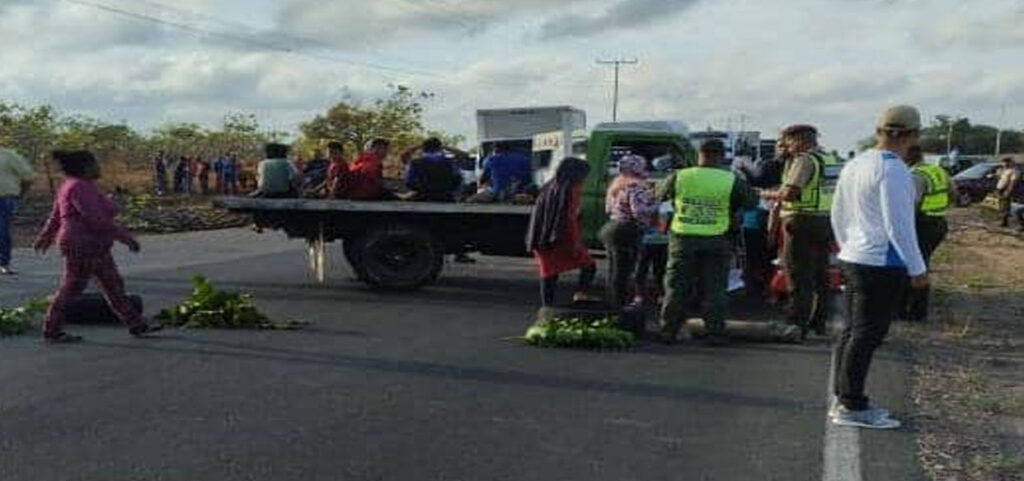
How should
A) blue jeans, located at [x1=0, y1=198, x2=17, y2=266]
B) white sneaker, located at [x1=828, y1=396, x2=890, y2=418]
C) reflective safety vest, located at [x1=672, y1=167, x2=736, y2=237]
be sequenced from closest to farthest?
white sneaker, located at [x1=828, y1=396, x2=890, y2=418], reflective safety vest, located at [x1=672, y1=167, x2=736, y2=237], blue jeans, located at [x1=0, y1=198, x2=17, y2=266]

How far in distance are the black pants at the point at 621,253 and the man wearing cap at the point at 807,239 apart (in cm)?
137

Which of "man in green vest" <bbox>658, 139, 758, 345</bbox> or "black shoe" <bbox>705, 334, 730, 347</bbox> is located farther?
"black shoe" <bbox>705, 334, 730, 347</bbox>

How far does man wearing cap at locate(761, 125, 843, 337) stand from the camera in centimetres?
933

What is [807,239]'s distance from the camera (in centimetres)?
940

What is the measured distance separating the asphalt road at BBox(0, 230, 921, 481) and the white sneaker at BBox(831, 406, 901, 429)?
12cm

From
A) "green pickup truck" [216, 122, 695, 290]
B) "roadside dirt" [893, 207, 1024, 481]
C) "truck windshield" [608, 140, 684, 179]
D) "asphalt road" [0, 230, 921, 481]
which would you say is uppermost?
"truck windshield" [608, 140, 684, 179]

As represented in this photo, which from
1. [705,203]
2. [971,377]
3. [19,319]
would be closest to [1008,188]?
[705,203]

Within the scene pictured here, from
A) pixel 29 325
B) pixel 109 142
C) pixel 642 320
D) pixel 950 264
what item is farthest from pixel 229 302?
pixel 109 142

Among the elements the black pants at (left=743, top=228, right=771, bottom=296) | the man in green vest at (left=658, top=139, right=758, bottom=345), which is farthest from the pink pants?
the black pants at (left=743, top=228, right=771, bottom=296)

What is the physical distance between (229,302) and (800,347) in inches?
187

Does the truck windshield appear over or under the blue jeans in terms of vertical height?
over

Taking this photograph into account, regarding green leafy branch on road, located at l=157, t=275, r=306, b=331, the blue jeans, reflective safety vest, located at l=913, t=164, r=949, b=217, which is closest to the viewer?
green leafy branch on road, located at l=157, t=275, r=306, b=331

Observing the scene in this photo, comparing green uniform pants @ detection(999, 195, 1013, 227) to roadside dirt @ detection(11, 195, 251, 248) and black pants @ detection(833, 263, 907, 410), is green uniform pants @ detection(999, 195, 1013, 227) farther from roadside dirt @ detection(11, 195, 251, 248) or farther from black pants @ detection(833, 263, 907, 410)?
black pants @ detection(833, 263, 907, 410)

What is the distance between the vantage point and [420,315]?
10.7m
